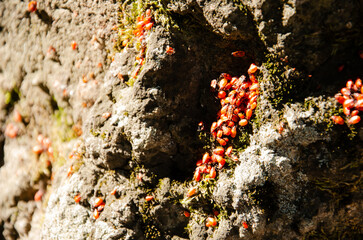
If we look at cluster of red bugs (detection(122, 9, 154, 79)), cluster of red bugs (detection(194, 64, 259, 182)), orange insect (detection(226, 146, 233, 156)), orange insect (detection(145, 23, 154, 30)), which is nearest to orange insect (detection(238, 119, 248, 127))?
cluster of red bugs (detection(194, 64, 259, 182))

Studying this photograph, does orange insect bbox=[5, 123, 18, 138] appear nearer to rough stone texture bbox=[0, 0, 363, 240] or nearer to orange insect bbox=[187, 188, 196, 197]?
rough stone texture bbox=[0, 0, 363, 240]

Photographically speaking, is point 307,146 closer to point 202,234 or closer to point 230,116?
point 230,116

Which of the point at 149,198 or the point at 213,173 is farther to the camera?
the point at 149,198

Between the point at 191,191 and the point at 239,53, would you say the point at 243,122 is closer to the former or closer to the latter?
the point at 239,53

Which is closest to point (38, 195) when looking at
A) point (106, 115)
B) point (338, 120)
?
point (106, 115)

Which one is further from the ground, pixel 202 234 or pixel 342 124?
pixel 342 124

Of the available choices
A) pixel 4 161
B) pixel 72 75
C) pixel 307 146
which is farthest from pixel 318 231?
pixel 4 161
